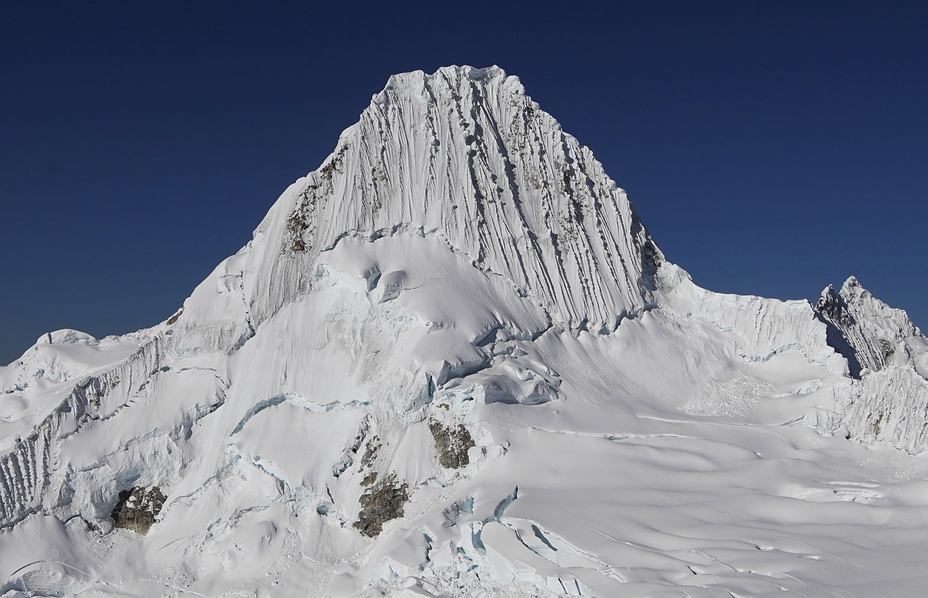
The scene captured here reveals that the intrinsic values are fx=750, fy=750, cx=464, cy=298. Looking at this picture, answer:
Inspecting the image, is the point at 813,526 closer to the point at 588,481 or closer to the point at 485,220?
the point at 588,481

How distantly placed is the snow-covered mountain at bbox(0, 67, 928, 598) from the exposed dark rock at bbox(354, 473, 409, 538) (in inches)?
3.1

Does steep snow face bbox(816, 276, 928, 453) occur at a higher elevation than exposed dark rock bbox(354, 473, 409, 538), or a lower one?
higher

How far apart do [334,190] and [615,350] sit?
1352 cm

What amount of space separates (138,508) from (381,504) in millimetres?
10661

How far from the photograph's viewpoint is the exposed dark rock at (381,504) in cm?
2402

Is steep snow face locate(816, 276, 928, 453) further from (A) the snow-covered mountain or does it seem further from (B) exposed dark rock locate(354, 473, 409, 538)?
(B) exposed dark rock locate(354, 473, 409, 538)

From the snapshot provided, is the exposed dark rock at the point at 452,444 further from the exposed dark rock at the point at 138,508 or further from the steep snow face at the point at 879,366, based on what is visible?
the steep snow face at the point at 879,366

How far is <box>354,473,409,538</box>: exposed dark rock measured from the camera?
24.0m

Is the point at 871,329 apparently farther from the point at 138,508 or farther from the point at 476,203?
the point at 138,508

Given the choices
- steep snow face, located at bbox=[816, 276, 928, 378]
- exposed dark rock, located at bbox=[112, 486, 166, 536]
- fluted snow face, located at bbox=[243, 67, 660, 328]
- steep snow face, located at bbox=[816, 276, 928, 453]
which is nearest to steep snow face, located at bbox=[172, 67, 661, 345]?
fluted snow face, located at bbox=[243, 67, 660, 328]

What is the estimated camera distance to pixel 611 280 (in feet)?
108

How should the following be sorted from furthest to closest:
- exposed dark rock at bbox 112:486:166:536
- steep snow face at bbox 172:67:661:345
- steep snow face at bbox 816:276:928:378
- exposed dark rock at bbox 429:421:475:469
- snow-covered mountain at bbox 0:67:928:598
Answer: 1. steep snow face at bbox 816:276:928:378
2. steep snow face at bbox 172:67:661:345
3. exposed dark rock at bbox 112:486:166:536
4. exposed dark rock at bbox 429:421:475:469
5. snow-covered mountain at bbox 0:67:928:598

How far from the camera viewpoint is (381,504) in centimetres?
2427

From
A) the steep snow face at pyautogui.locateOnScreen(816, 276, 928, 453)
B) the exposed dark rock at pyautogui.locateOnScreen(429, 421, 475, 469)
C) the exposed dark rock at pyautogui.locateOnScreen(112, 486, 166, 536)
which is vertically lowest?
the exposed dark rock at pyautogui.locateOnScreen(112, 486, 166, 536)
